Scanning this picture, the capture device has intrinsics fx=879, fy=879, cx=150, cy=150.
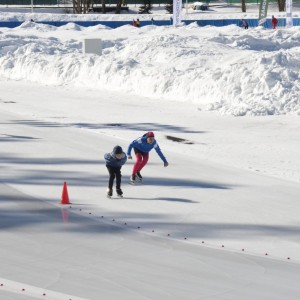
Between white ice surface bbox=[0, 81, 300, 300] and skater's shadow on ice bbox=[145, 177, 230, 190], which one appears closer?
white ice surface bbox=[0, 81, 300, 300]

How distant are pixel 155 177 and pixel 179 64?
19.1 m

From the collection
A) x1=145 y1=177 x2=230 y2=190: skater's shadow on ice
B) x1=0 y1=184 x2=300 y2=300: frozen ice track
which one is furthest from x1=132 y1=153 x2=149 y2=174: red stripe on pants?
x1=0 y1=184 x2=300 y2=300: frozen ice track

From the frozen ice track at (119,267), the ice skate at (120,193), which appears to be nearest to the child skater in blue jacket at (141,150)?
the ice skate at (120,193)

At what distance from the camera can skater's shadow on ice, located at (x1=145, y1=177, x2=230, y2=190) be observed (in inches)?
686

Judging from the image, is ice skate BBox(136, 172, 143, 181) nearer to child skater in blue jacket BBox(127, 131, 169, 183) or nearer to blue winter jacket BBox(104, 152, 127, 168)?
child skater in blue jacket BBox(127, 131, 169, 183)

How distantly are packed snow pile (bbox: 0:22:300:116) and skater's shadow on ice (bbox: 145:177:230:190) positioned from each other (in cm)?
1004

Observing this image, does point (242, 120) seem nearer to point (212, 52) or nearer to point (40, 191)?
point (40, 191)

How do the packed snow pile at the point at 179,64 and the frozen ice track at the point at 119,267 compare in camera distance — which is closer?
the frozen ice track at the point at 119,267

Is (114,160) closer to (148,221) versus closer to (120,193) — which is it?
(120,193)

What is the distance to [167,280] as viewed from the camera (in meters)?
11.0

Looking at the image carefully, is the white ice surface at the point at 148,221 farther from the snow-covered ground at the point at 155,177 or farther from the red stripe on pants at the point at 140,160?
the red stripe on pants at the point at 140,160

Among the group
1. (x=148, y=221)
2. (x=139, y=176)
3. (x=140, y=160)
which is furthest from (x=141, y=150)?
(x=148, y=221)

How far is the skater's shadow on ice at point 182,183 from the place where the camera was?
17.4 m

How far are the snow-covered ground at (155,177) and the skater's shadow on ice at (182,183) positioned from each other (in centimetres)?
4
